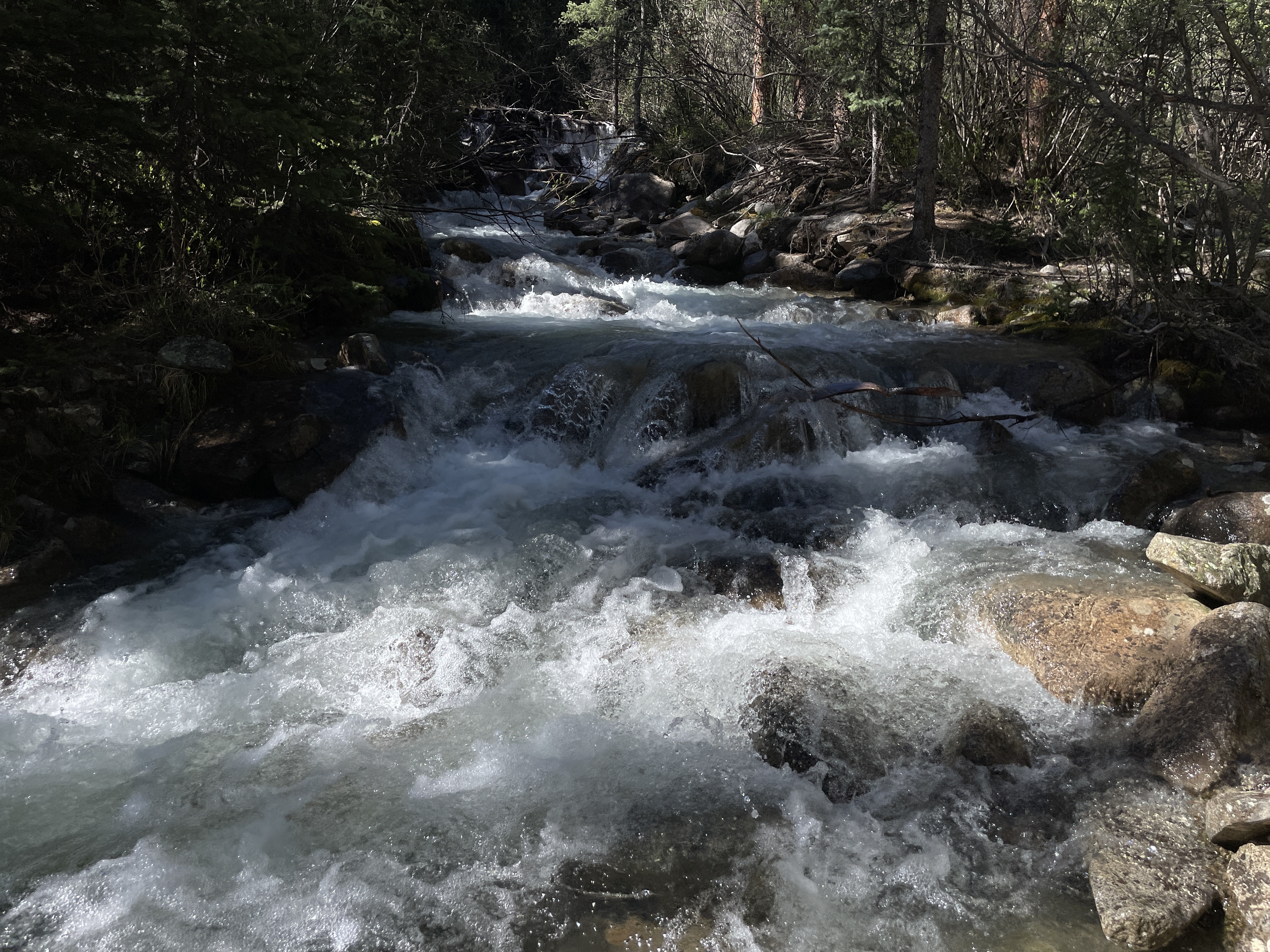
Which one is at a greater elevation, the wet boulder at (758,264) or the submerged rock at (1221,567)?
the wet boulder at (758,264)

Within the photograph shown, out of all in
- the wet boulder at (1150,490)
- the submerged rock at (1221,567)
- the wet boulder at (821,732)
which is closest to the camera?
the wet boulder at (821,732)

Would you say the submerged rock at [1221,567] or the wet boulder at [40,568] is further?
the wet boulder at [40,568]

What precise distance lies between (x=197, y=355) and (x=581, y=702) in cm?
447

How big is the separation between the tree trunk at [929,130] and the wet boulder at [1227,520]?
6241 millimetres

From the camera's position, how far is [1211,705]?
10.9ft

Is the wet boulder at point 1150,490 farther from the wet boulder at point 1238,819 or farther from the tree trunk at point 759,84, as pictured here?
the tree trunk at point 759,84

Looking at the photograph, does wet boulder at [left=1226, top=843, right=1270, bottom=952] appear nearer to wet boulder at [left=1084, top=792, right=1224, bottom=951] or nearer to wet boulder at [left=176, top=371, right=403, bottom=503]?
wet boulder at [left=1084, top=792, right=1224, bottom=951]

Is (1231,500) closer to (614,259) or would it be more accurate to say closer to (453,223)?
(614,259)

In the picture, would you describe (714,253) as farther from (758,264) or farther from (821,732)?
(821,732)

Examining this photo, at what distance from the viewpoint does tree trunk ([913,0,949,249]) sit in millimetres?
9273

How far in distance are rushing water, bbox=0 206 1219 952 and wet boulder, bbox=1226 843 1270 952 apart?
41 centimetres

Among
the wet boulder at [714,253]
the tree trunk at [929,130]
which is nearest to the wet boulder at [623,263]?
the wet boulder at [714,253]

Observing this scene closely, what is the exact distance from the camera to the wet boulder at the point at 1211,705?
3.19m

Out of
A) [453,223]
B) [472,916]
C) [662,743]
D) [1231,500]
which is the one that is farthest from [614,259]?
[472,916]
